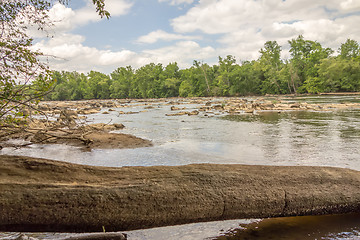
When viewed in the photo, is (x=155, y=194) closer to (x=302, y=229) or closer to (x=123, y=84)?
Result: (x=302, y=229)

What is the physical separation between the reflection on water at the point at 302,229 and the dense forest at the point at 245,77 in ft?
162

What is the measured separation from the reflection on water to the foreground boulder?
0.43 ft

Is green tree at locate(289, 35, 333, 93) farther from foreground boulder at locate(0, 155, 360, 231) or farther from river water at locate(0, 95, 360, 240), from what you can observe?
foreground boulder at locate(0, 155, 360, 231)

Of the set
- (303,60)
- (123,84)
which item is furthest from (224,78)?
(123,84)

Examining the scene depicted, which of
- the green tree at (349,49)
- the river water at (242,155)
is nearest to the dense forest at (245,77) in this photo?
the green tree at (349,49)

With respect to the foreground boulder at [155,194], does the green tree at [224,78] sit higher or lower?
higher

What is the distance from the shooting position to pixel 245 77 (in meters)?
89.6

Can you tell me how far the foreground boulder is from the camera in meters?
3.61

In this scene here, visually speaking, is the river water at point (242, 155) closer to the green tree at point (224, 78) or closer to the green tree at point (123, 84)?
the green tree at point (224, 78)

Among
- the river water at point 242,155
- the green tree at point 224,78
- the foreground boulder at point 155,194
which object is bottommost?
the river water at point 242,155

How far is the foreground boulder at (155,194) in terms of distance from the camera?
142 inches

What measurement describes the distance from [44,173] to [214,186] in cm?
270

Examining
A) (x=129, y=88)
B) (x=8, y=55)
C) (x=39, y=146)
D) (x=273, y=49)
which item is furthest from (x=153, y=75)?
(x=8, y=55)

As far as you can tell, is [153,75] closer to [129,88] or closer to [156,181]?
[129,88]
